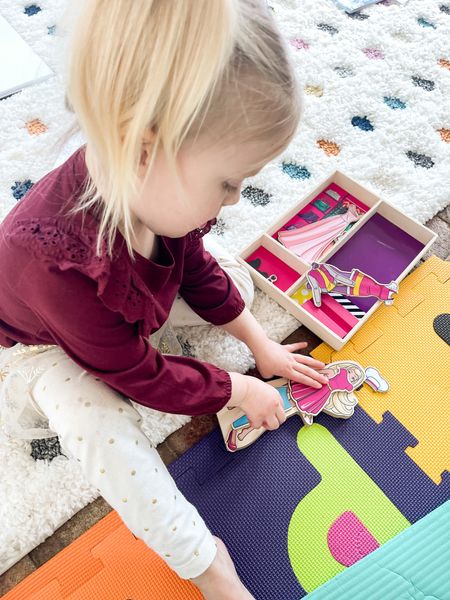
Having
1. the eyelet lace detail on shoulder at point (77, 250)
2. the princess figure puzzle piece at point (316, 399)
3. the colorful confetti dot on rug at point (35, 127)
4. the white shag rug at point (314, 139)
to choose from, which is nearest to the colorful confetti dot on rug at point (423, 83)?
the white shag rug at point (314, 139)

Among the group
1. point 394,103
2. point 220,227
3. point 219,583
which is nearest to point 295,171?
point 220,227

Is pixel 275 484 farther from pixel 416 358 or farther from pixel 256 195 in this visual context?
pixel 256 195

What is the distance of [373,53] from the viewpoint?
1307mm

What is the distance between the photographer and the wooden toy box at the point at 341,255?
938 millimetres

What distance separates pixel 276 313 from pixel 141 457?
15.8 inches

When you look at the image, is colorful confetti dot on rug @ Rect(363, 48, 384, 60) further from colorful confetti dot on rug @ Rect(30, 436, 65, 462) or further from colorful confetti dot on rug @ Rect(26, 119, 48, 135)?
colorful confetti dot on rug @ Rect(30, 436, 65, 462)

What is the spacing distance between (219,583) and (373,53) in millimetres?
1214

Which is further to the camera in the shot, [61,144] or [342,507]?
[342,507]

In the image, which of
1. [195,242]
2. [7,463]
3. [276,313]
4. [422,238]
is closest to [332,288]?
[276,313]

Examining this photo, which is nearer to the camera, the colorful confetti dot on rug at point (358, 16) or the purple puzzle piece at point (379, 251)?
the purple puzzle piece at point (379, 251)

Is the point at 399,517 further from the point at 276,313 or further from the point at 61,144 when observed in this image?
the point at 61,144

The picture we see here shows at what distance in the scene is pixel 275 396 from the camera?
2.57ft

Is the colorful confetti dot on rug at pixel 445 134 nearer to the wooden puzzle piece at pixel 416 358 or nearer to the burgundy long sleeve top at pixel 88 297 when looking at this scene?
the wooden puzzle piece at pixel 416 358

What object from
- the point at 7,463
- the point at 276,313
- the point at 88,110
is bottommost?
the point at 7,463
